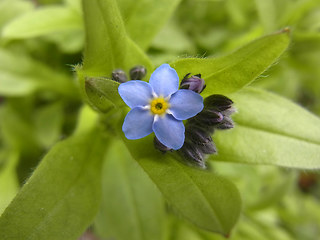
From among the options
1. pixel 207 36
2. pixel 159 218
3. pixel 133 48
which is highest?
pixel 133 48

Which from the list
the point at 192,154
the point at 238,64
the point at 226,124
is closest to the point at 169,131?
the point at 192,154

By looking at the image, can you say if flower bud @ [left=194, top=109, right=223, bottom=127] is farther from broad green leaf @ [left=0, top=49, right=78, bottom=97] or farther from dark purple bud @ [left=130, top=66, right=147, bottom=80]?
broad green leaf @ [left=0, top=49, right=78, bottom=97]

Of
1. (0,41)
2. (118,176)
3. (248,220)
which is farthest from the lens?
Result: (248,220)

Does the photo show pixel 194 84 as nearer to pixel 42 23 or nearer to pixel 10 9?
pixel 42 23

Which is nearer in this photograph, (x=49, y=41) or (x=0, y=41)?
(x=0, y=41)

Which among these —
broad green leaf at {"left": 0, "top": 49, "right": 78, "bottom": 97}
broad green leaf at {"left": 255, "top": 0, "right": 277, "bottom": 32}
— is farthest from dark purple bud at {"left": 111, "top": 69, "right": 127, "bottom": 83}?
broad green leaf at {"left": 255, "top": 0, "right": 277, "bottom": 32}

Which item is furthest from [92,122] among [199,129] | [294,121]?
[294,121]

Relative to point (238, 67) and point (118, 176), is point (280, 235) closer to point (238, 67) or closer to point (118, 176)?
point (118, 176)
